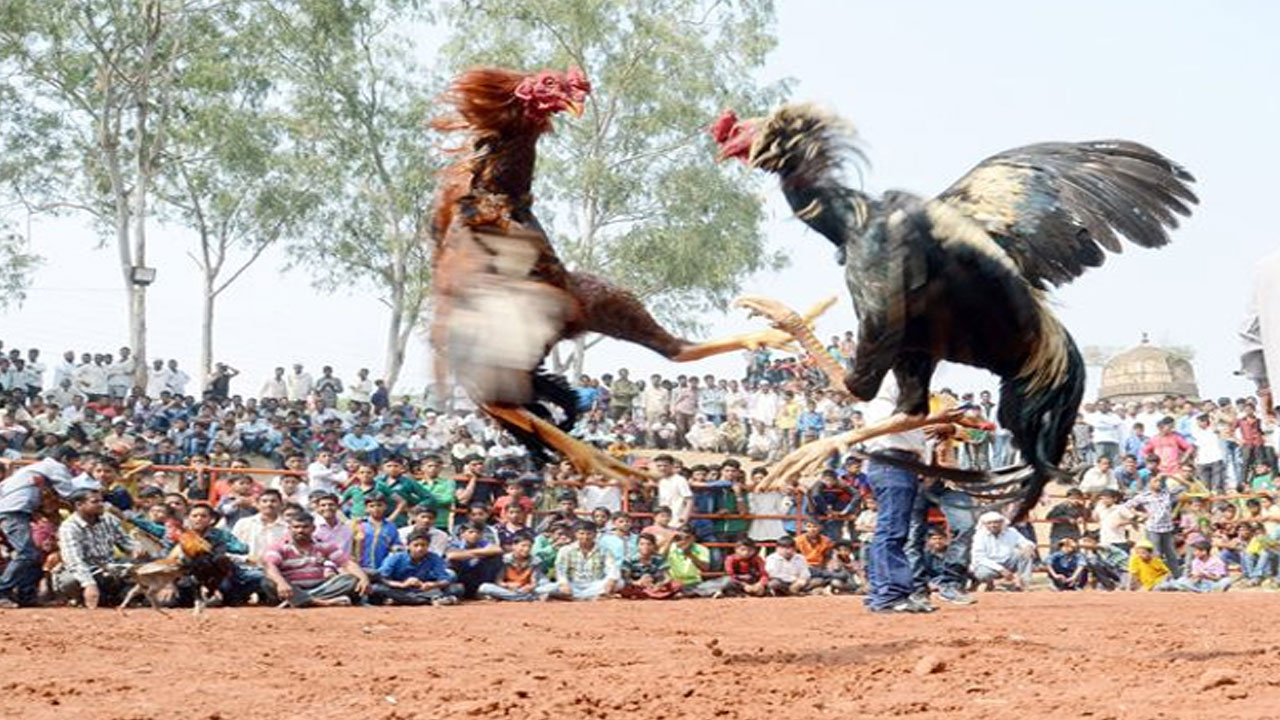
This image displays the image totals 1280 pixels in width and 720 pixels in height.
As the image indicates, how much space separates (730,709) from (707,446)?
22144 mm

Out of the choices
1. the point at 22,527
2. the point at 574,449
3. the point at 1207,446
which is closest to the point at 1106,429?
the point at 1207,446

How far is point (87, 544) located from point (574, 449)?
6365 millimetres

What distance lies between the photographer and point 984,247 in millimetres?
6090

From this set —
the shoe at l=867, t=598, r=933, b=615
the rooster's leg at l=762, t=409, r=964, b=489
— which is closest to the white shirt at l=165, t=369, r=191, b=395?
the shoe at l=867, t=598, r=933, b=615

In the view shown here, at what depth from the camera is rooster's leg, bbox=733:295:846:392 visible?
6828 mm

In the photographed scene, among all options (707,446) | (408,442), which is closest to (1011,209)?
(408,442)

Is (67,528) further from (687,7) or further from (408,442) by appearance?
(687,7)

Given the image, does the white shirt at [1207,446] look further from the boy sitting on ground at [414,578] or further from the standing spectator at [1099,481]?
the boy sitting on ground at [414,578]

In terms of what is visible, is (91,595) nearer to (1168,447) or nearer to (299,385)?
(1168,447)

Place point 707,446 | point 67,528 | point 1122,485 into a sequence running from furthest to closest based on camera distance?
point 707,446 → point 1122,485 → point 67,528

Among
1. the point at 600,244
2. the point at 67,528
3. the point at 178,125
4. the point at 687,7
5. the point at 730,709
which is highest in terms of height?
the point at 687,7

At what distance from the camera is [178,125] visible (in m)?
31.9

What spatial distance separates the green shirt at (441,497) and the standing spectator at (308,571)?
177cm

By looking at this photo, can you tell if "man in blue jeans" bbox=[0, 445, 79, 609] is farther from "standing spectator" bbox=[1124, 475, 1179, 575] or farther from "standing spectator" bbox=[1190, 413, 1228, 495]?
"standing spectator" bbox=[1190, 413, 1228, 495]
